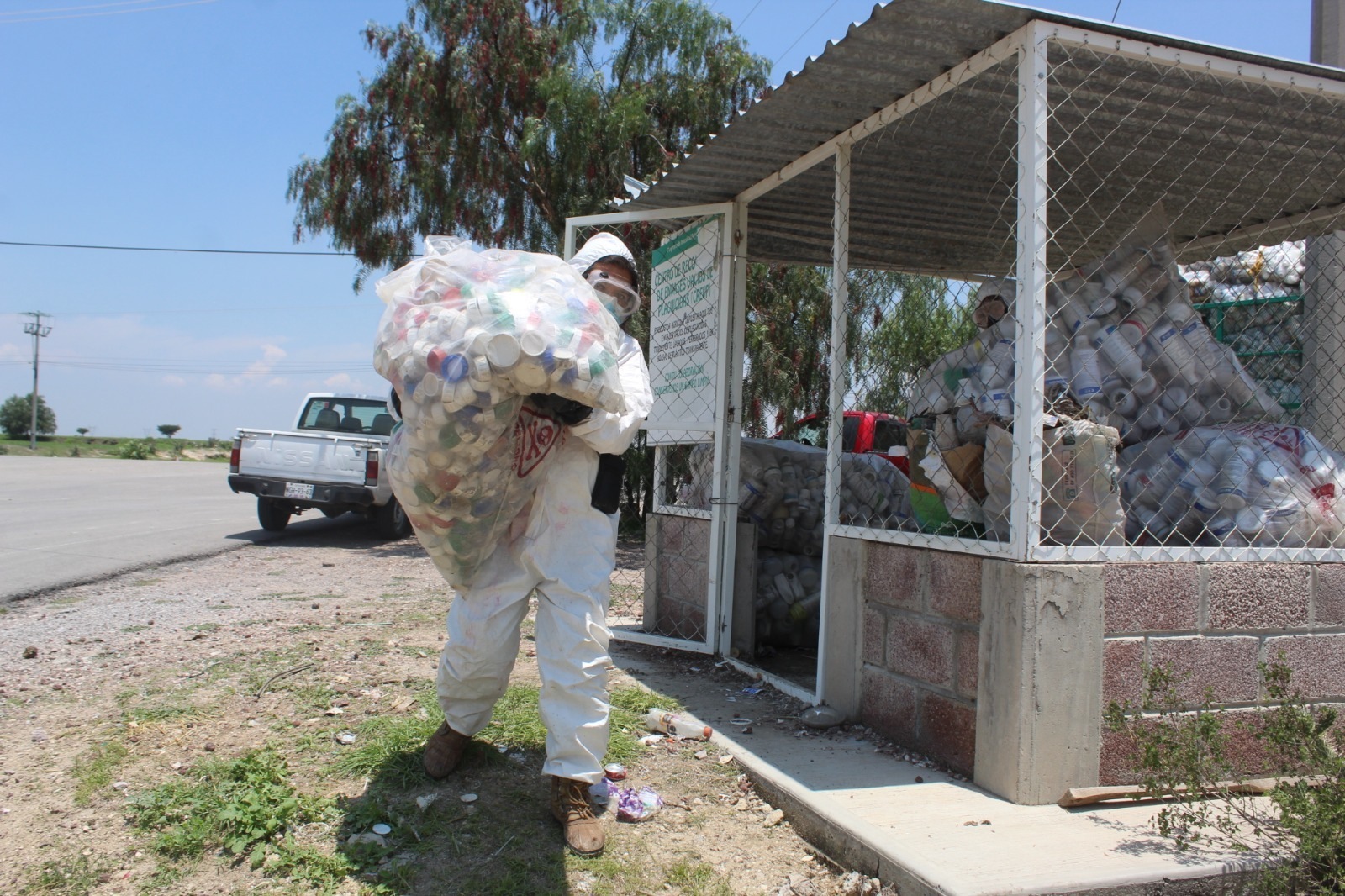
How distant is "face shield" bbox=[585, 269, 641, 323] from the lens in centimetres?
287

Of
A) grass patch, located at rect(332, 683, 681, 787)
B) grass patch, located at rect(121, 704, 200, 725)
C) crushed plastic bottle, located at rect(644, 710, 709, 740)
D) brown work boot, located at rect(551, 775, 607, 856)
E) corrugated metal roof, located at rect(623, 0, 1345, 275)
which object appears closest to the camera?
brown work boot, located at rect(551, 775, 607, 856)

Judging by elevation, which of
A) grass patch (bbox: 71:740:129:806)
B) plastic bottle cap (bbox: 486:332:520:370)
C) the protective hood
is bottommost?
grass patch (bbox: 71:740:129:806)

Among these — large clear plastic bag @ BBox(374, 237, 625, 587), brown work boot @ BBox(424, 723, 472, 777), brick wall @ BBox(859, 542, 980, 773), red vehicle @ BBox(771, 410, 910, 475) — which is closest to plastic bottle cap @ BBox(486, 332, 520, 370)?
large clear plastic bag @ BBox(374, 237, 625, 587)

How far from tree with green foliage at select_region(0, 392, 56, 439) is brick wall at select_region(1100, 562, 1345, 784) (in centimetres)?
6421

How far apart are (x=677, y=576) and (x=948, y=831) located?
2753mm

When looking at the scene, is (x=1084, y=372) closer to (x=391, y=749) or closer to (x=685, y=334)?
(x=685, y=334)

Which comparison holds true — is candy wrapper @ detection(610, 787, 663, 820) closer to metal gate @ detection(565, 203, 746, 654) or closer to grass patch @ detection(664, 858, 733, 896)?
grass patch @ detection(664, 858, 733, 896)

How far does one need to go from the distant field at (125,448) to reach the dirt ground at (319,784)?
39.0 metres

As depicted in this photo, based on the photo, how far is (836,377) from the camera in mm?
4105

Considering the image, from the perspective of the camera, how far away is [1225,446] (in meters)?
3.52

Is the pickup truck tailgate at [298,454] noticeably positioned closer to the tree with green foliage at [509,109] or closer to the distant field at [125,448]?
the tree with green foliage at [509,109]

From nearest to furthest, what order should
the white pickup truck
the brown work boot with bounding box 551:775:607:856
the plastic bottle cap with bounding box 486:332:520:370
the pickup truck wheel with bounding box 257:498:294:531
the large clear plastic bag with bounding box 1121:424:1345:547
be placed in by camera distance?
1. the plastic bottle cap with bounding box 486:332:520:370
2. the brown work boot with bounding box 551:775:607:856
3. the large clear plastic bag with bounding box 1121:424:1345:547
4. the white pickup truck
5. the pickup truck wheel with bounding box 257:498:294:531

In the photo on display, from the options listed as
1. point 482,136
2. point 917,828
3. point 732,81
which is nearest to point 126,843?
point 917,828

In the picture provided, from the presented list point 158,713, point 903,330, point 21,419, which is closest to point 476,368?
point 158,713
